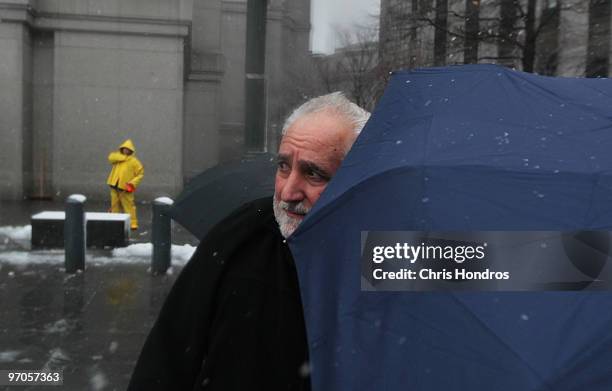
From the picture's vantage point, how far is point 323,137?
1.95 meters

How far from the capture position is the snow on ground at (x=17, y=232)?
1158 centimetres

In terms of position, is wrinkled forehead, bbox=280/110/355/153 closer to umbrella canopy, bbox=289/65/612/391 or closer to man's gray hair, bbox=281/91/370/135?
man's gray hair, bbox=281/91/370/135

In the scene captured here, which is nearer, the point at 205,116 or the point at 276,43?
the point at 205,116

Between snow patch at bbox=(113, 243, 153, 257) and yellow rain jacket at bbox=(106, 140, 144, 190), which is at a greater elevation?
yellow rain jacket at bbox=(106, 140, 144, 190)

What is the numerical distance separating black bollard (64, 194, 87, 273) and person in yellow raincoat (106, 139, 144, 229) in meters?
4.38

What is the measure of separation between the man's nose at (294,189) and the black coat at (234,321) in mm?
123

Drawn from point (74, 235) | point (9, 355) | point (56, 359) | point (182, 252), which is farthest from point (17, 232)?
point (56, 359)

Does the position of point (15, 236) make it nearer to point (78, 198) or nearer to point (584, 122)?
point (78, 198)

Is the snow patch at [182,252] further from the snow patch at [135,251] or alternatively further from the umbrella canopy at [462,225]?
the umbrella canopy at [462,225]

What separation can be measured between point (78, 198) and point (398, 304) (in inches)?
320

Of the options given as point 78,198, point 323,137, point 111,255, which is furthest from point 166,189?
point 323,137

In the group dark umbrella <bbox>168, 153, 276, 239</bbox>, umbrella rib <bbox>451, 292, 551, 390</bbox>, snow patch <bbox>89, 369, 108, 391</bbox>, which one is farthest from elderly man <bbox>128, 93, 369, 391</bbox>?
snow patch <bbox>89, 369, 108, 391</bbox>

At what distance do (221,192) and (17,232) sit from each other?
9.34 m

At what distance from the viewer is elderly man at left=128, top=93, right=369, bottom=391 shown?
71.9 inches
